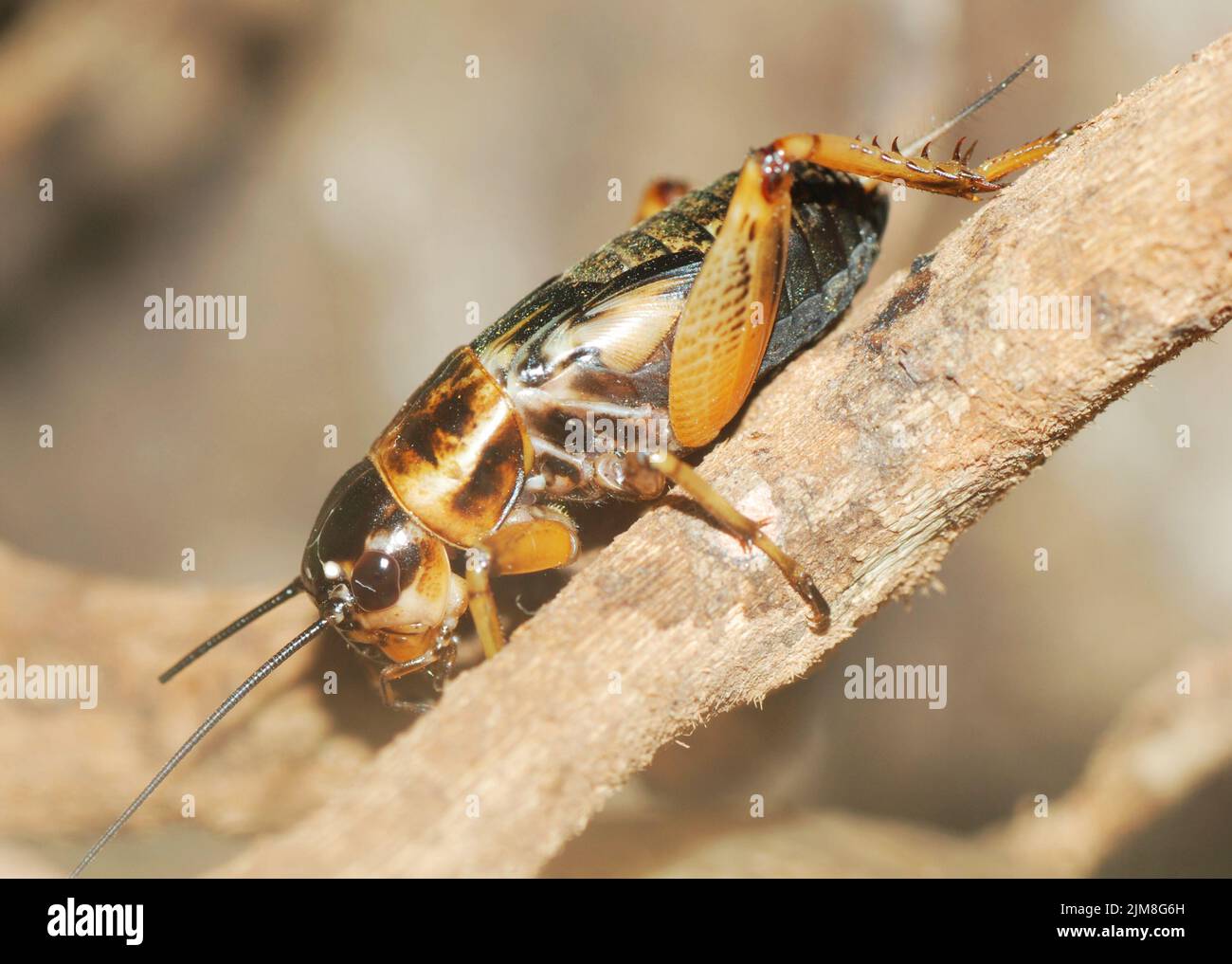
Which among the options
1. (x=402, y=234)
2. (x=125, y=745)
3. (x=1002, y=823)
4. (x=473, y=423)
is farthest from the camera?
(x=402, y=234)

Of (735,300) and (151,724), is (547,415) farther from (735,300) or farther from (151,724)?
(151,724)

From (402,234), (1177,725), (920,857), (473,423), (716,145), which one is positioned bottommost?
(920,857)

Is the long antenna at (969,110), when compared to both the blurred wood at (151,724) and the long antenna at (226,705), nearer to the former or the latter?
→ the long antenna at (226,705)

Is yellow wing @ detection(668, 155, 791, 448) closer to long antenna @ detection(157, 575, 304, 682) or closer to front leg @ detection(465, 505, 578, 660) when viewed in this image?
front leg @ detection(465, 505, 578, 660)

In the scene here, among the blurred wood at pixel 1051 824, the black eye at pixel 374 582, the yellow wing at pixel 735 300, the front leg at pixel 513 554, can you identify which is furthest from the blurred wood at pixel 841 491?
the blurred wood at pixel 1051 824

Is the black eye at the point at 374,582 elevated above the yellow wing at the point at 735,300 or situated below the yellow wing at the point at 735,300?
below
